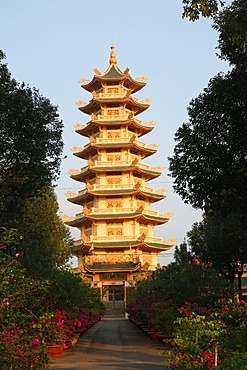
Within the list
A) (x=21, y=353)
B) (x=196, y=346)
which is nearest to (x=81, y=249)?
(x=196, y=346)

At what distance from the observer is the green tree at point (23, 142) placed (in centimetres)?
1884

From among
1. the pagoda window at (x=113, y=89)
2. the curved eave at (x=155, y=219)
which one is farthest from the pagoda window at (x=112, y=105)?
the curved eave at (x=155, y=219)

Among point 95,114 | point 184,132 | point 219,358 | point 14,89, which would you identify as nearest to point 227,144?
point 184,132

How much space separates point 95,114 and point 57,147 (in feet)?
120

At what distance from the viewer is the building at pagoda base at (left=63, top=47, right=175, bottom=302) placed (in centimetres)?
5125

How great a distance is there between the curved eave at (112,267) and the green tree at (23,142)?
30.0 m

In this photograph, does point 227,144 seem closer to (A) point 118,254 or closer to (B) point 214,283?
(B) point 214,283

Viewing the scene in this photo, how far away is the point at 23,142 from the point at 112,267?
1279 inches

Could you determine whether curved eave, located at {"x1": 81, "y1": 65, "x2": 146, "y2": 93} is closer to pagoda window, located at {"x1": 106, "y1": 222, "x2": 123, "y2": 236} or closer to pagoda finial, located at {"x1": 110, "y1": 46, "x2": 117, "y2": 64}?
pagoda finial, located at {"x1": 110, "y1": 46, "x2": 117, "y2": 64}

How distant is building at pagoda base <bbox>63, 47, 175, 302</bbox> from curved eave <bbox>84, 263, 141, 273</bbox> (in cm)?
9

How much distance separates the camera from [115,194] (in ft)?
170

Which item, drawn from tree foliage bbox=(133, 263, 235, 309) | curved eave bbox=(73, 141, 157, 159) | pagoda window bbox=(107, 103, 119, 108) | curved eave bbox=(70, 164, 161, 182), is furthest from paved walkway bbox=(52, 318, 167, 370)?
Answer: pagoda window bbox=(107, 103, 119, 108)

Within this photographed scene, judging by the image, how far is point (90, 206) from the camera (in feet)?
179

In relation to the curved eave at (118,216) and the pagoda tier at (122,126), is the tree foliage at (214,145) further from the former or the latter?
the pagoda tier at (122,126)
